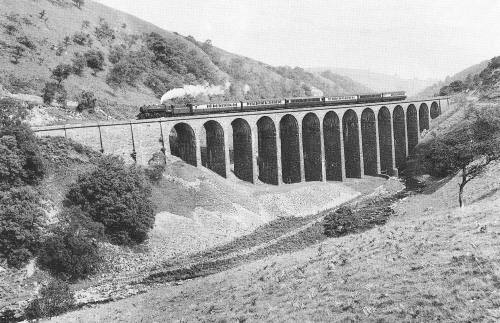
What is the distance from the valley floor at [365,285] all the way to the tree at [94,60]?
5965 cm

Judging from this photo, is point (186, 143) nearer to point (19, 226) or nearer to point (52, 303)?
point (19, 226)

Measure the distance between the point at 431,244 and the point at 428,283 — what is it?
479cm

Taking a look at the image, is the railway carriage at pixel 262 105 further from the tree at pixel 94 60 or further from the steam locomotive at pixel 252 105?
the tree at pixel 94 60

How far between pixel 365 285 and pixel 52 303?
17.9 meters

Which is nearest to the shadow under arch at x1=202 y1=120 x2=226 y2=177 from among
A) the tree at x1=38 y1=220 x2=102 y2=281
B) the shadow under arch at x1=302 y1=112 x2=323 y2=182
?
the shadow under arch at x1=302 y1=112 x2=323 y2=182


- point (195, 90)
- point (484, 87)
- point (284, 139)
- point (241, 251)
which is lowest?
point (241, 251)

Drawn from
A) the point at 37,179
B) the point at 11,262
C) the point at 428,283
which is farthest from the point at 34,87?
the point at 428,283

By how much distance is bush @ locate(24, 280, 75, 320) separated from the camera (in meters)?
24.8

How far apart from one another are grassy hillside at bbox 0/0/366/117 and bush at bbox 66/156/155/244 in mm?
28349

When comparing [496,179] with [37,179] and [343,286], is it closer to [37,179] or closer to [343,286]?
[343,286]

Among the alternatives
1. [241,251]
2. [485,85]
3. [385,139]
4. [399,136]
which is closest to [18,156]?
[241,251]

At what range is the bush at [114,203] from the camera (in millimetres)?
36156

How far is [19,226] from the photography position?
3078 centimetres

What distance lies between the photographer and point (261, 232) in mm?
43625
